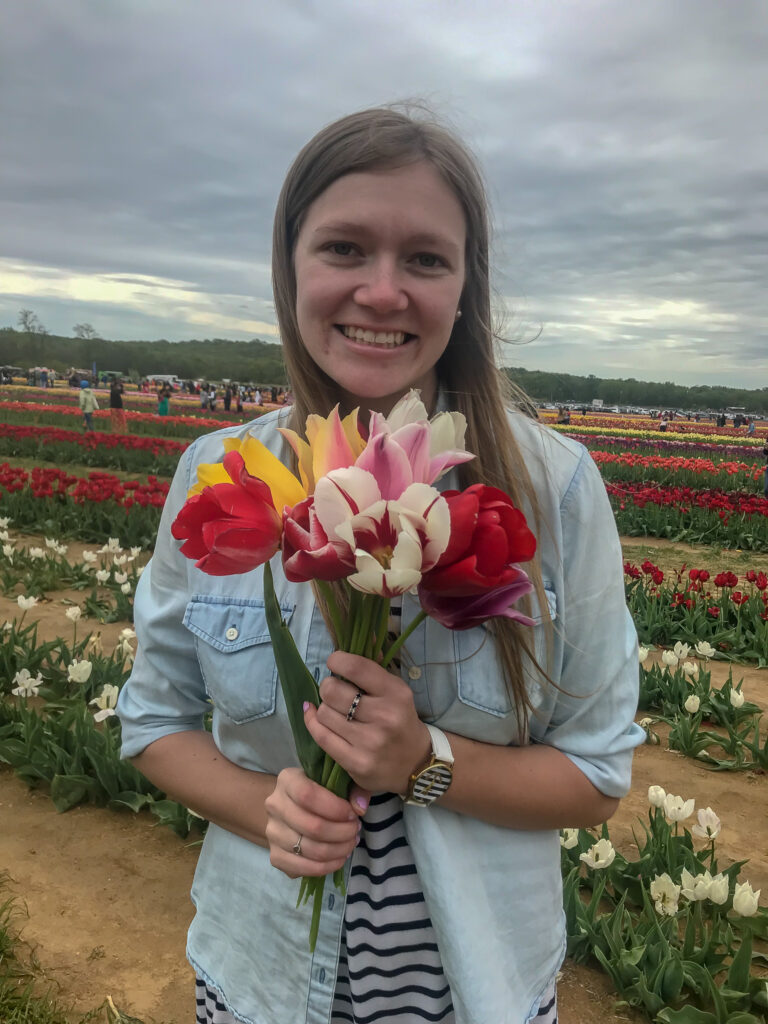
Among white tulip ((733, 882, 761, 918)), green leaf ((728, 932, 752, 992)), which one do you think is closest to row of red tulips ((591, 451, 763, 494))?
white tulip ((733, 882, 761, 918))

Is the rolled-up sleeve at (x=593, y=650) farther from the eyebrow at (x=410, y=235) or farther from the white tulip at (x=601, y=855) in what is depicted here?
the white tulip at (x=601, y=855)

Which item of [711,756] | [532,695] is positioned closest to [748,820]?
[711,756]

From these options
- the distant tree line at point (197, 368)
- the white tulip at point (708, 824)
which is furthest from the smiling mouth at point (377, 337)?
the distant tree line at point (197, 368)

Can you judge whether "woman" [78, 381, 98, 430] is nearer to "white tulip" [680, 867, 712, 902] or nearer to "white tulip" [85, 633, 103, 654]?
"white tulip" [85, 633, 103, 654]

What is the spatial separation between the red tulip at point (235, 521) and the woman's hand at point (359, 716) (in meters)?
0.19

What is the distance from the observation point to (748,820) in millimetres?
3416

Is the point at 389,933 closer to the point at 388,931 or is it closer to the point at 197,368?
the point at 388,931

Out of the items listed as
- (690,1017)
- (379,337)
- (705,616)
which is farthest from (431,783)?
(705,616)

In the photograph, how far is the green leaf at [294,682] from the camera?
3.10ft

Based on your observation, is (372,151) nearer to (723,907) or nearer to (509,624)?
(509,624)

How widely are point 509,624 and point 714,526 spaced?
9.85 m

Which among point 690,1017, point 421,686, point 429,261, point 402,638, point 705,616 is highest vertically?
point 429,261

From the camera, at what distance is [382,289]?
1.14 meters

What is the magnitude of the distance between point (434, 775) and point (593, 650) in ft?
1.05
